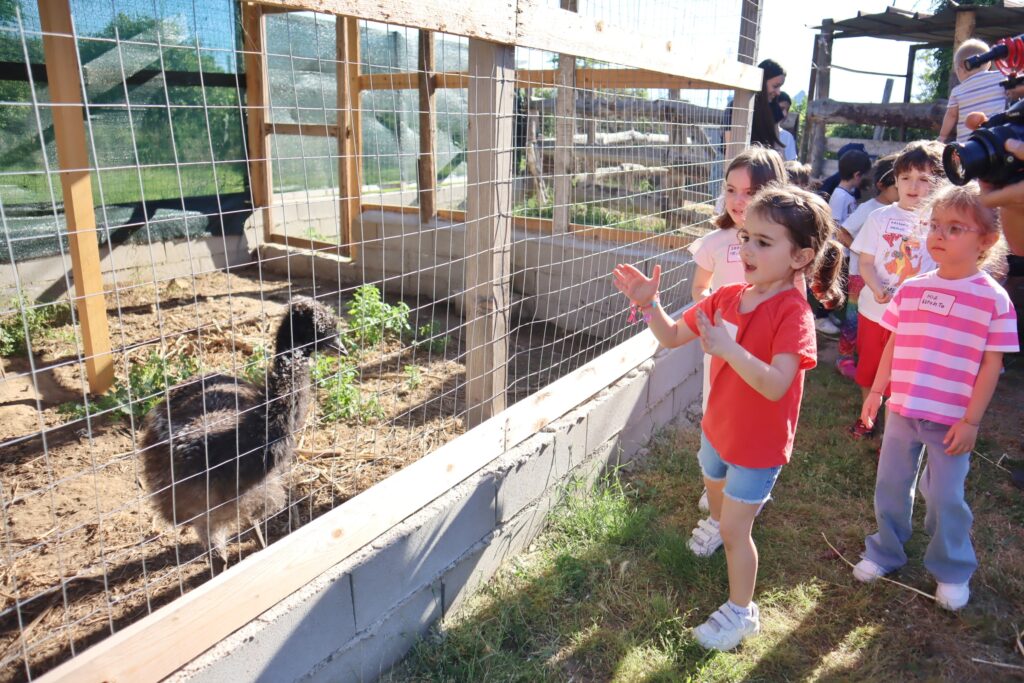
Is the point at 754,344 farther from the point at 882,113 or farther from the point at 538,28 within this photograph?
the point at 882,113

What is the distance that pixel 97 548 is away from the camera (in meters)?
2.80

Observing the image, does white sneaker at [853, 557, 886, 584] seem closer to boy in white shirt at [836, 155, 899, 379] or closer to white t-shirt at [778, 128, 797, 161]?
boy in white shirt at [836, 155, 899, 379]

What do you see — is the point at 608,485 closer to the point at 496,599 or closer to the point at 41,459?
the point at 496,599

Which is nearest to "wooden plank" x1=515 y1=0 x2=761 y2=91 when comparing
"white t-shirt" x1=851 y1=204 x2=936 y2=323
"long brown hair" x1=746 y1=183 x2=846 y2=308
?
"long brown hair" x1=746 y1=183 x2=846 y2=308

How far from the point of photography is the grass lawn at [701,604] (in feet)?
8.05

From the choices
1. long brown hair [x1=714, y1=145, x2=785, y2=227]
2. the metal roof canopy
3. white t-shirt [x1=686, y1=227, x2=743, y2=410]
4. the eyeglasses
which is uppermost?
the metal roof canopy

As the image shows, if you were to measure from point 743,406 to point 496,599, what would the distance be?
119 centimetres

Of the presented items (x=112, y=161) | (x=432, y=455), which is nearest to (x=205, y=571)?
(x=432, y=455)

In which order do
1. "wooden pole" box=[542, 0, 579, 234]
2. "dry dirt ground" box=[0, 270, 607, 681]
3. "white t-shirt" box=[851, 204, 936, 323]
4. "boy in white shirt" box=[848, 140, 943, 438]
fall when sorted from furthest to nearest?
"wooden pole" box=[542, 0, 579, 234], "white t-shirt" box=[851, 204, 936, 323], "boy in white shirt" box=[848, 140, 943, 438], "dry dirt ground" box=[0, 270, 607, 681]

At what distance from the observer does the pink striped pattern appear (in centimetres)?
256

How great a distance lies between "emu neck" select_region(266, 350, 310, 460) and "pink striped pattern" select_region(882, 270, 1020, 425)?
2.31 meters

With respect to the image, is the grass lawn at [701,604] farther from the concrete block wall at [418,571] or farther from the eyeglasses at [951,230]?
the eyeglasses at [951,230]

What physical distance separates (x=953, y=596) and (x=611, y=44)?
8.56ft

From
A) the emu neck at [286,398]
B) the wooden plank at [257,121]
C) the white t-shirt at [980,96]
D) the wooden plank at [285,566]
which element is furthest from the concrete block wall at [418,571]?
the wooden plank at [257,121]
